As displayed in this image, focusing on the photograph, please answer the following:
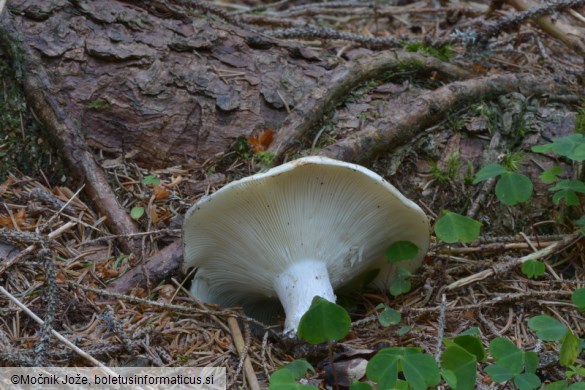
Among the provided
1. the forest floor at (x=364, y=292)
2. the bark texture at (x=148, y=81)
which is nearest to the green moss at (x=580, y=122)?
the forest floor at (x=364, y=292)

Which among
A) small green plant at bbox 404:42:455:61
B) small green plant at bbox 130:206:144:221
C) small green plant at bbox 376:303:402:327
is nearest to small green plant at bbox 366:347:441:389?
small green plant at bbox 376:303:402:327

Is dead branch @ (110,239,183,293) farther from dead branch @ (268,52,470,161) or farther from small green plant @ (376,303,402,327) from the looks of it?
small green plant @ (376,303,402,327)

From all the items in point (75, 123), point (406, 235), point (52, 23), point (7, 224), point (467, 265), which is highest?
point (52, 23)

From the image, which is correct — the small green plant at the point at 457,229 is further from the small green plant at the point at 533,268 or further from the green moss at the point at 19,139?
the green moss at the point at 19,139

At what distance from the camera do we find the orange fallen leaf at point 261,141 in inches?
134

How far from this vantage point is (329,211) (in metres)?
2.61

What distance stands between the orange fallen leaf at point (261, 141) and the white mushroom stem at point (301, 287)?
0.93m

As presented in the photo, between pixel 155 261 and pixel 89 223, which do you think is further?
pixel 89 223

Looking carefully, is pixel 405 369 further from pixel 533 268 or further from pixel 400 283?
pixel 533 268

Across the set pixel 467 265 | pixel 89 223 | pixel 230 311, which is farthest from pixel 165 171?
pixel 467 265

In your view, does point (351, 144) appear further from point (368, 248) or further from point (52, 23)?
point (52, 23)

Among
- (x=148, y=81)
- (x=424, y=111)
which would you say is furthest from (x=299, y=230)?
(x=148, y=81)

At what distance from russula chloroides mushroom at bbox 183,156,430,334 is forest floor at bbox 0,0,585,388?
19 centimetres

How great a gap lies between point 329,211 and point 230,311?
1.94 ft
